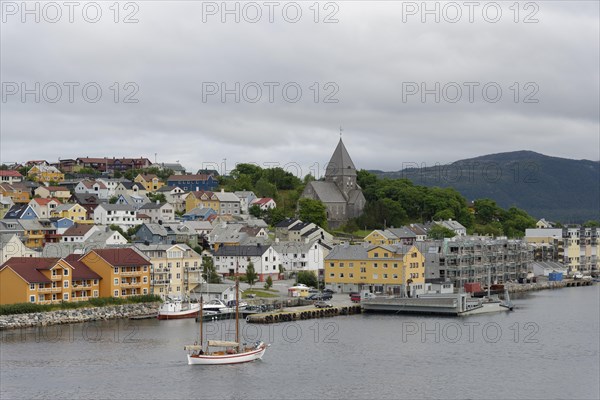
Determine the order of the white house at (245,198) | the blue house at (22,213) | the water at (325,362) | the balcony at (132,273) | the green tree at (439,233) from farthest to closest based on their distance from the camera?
the white house at (245,198) → the green tree at (439,233) → the blue house at (22,213) → the balcony at (132,273) → the water at (325,362)

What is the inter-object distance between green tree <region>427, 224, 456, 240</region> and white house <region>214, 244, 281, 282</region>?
16725 millimetres

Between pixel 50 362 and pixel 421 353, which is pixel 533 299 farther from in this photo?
pixel 50 362

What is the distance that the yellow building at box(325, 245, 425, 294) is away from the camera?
1831 inches

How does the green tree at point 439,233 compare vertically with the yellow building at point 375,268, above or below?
above

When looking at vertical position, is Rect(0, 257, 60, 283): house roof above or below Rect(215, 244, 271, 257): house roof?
below

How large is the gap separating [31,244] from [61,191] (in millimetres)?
16020

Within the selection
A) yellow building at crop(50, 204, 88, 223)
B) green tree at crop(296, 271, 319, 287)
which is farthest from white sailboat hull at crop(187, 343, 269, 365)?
yellow building at crop(50, 204, 88, 223)

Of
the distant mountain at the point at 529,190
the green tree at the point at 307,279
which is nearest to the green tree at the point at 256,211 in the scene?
the green tree at the point at 307,279

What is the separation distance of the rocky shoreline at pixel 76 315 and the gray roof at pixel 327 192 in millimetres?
35938

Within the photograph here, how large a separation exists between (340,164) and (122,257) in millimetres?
39924

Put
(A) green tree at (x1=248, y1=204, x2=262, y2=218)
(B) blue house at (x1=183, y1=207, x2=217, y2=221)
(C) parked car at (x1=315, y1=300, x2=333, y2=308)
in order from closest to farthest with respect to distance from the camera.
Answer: (C) parked car at (x1=315, y1=300, x2=333, y2=308) → (B) blue house at (x1=183, y1=207, x2=217, y2=221) → (A) green tree at (x1=248, y1=204, x2=262, y2=218)

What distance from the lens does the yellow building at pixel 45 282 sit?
3547 cm

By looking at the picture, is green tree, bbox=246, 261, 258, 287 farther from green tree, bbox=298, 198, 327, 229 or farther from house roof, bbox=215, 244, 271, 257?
green tree, bbox=298, 198, 327, 229

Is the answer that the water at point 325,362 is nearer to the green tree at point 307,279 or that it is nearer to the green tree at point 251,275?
the green tree at point 251,275
